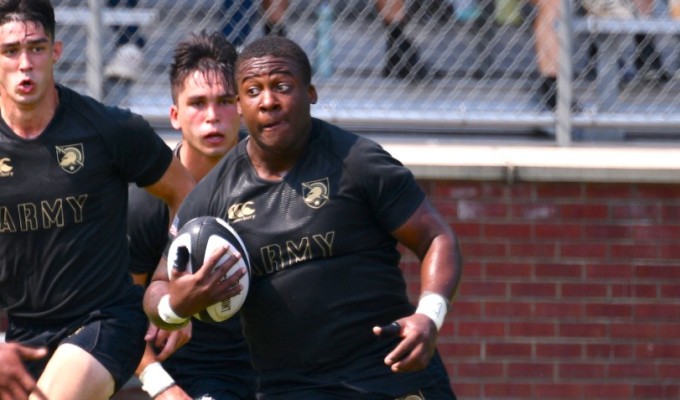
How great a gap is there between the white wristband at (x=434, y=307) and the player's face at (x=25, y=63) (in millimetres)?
1873

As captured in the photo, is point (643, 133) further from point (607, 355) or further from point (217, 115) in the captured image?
point (217, 115)

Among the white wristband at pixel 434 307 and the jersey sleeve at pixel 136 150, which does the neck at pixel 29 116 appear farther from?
the white wristband at pixel 434 307

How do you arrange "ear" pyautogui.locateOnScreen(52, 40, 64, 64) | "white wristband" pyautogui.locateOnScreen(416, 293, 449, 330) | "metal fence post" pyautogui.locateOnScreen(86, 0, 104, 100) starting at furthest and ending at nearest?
1. "metal fence post" pyautogui.locateOnScreen(86, 0, 104, 100)
2. "ear" pyautogui.locateOnScreen(52, 40, 64, 64)
3. "white wristband" pyautogui.locateOnScreen(416, 293, 449, 330)

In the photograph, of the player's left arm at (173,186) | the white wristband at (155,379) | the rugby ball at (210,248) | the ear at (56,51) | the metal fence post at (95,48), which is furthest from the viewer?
the metal fence post at (95,48)

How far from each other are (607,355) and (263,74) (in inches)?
121

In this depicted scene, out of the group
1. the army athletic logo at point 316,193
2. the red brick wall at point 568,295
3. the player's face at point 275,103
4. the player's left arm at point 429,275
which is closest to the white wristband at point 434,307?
the player's left arm at point 429,275

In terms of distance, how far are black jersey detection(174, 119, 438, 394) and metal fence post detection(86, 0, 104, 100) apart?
8.65 feet

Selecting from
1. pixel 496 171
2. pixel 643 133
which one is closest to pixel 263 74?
pixel 496 171

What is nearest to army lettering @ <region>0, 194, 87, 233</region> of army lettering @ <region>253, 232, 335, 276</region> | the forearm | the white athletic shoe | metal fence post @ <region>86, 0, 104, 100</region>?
army lettering @ <region>253, 232, 335, 276</region>

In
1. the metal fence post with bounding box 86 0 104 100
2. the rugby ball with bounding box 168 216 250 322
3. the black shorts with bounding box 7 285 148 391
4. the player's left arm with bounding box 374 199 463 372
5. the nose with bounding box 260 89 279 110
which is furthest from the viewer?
the metal fence post with bounding box 86 0 104 100

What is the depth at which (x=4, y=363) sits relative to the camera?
499cm

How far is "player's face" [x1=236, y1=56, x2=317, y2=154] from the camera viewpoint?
4914 mm

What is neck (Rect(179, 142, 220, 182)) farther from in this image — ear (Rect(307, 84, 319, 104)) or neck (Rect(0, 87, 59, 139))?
ear (Rect(307, 84, 319, 104))

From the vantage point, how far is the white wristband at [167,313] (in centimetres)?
485
